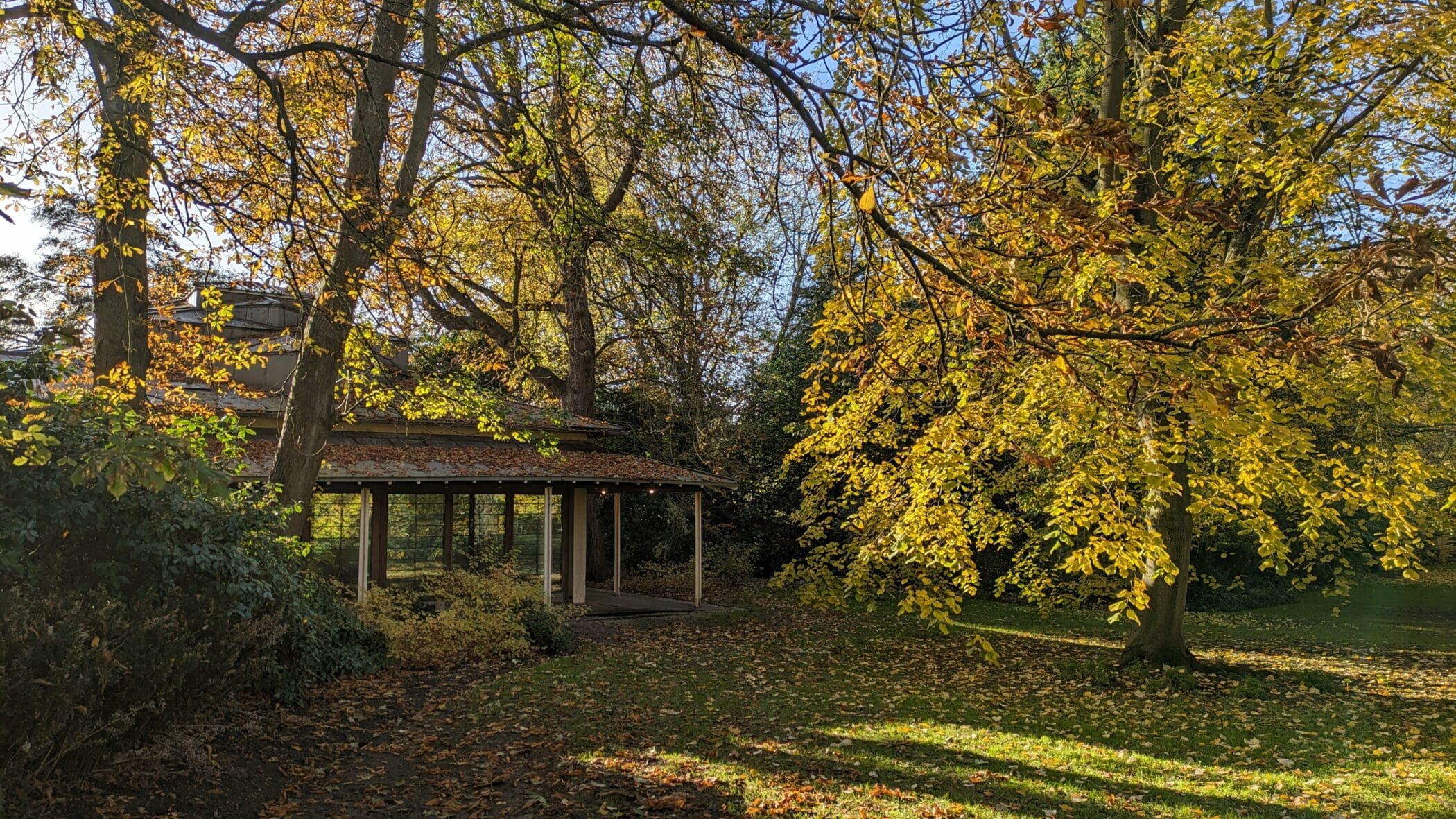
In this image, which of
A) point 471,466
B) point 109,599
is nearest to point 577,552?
point 471,466

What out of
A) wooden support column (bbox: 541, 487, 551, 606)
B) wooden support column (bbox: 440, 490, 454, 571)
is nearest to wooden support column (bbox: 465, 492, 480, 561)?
wooden support column (bbox: 440, 490, 454, 571)

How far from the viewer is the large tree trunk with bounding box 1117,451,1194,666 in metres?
10.6

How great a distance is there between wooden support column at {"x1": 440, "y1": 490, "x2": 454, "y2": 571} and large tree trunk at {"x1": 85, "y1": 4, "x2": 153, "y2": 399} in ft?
28.1

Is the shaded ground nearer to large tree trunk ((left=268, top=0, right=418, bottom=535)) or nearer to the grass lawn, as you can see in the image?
the grass lawn

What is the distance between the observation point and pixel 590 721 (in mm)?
8266

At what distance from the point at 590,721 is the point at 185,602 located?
3582 mm

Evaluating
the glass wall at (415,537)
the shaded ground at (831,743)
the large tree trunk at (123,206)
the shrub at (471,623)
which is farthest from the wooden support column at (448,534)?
the large tree trunk at (123,206)

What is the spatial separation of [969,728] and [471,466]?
996cm

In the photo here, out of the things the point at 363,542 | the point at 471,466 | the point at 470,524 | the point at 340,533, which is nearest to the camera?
the point at 363,542

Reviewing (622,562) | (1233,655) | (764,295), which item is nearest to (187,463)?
(1233,655)

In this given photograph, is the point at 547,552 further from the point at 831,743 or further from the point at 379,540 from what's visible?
the point at 831,743

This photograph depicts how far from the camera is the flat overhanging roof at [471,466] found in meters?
13.8

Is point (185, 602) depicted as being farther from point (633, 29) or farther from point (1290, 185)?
point (1290, 185)

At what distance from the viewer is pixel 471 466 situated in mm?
15320
